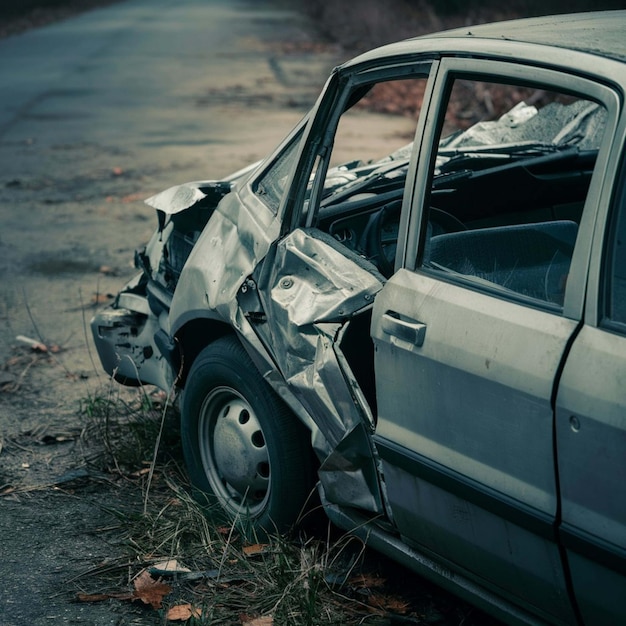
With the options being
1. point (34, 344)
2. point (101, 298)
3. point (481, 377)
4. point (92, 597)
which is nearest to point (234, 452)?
point (92, 597)

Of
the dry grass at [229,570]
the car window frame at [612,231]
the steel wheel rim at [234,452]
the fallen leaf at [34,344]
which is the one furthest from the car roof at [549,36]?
the fallen leaf at [34,344]

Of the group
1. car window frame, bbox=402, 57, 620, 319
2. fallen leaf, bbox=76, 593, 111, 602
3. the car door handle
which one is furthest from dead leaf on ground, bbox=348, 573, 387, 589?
car window frame, bbox=402, 57, 620, 319

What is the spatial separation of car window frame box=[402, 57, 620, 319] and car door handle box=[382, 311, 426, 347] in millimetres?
149

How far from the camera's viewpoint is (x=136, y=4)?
50062 mm

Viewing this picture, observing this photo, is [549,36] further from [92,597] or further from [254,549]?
[92,597]

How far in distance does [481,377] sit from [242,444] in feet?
4.41

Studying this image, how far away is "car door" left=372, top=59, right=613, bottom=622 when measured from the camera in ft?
8.21

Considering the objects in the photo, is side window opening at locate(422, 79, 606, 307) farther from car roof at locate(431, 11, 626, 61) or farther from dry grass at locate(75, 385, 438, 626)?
dry grass at locate(75, 385, 438, 626)

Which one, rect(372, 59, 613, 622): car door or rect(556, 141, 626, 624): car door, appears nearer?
rect(556, 141, 626, 624): car door

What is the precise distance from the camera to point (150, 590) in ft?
11.4

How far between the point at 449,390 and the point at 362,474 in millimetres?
562

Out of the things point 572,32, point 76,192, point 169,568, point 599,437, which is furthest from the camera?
point 76,192

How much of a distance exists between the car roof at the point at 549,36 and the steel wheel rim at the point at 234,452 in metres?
1.31

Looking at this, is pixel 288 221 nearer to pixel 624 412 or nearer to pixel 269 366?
pixel 269 366
